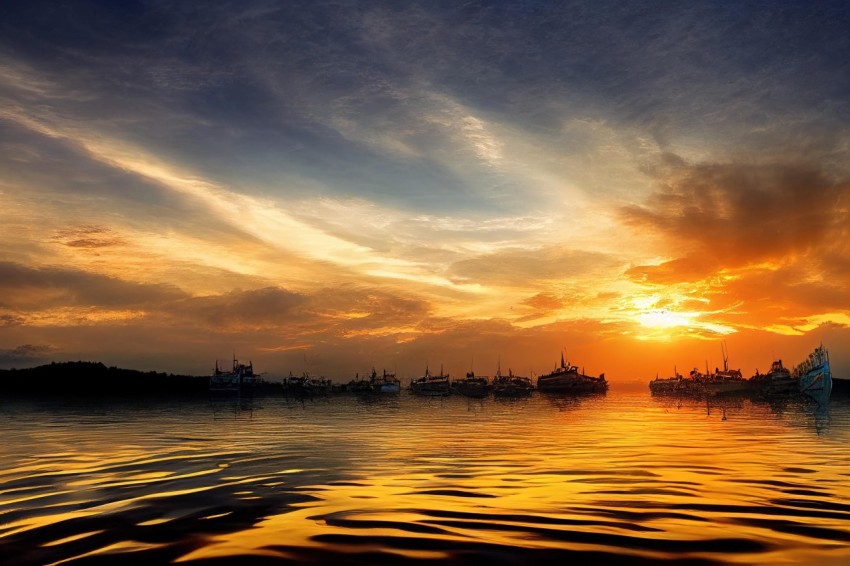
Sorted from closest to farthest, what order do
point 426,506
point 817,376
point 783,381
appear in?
point 426,506 → point 817,376 → point 783,381

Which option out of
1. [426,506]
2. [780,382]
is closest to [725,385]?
[780,382]

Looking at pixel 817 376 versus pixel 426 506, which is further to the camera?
pixel 817 376

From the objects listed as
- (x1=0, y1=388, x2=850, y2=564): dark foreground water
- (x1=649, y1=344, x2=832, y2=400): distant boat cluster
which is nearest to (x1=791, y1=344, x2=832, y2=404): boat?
(x1=649, y1=344, x2=832, y2=400): distant boat cluster

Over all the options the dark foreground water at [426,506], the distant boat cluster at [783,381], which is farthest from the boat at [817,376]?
the dark foreground water at [426,506]

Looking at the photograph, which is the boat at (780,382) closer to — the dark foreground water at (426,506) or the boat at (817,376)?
the boat at (817,376)

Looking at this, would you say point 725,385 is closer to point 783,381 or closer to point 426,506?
point 783,381

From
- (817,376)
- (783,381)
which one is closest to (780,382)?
(783,381)

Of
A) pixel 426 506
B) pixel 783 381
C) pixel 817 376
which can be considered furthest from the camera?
pixel 783 381

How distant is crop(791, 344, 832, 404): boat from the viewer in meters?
119

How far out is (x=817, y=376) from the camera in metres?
121

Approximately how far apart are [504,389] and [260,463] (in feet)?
561

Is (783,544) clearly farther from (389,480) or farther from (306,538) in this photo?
(389,480)

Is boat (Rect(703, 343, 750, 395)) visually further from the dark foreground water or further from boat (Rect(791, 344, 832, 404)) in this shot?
the dark foreground water

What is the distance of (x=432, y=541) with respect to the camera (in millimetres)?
9539
